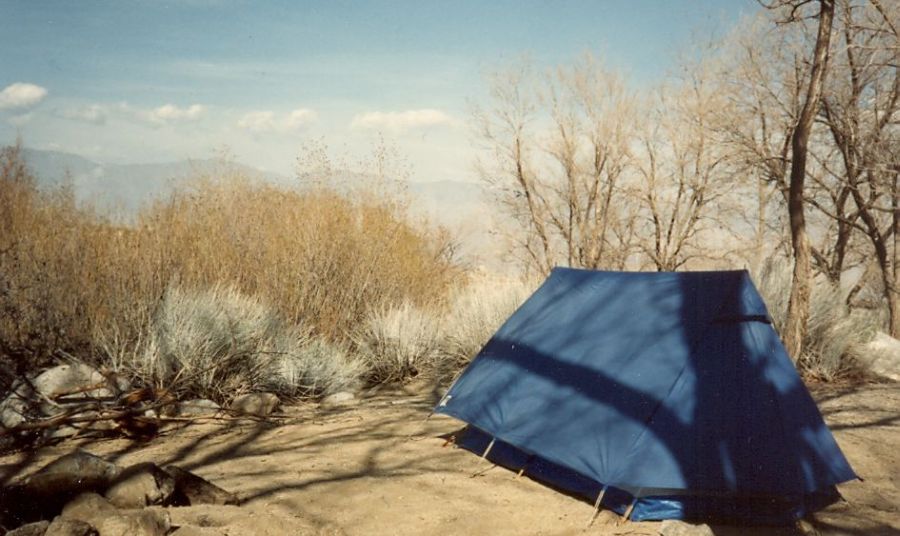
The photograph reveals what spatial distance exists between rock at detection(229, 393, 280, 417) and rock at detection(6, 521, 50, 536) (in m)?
3.52

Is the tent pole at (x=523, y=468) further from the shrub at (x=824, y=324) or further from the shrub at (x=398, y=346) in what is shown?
→ the shrub at (x=824, y=324)

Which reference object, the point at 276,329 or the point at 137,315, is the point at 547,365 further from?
the point at 137,315

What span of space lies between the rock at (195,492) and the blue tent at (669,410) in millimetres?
2104

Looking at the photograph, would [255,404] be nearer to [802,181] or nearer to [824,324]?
[802,181]

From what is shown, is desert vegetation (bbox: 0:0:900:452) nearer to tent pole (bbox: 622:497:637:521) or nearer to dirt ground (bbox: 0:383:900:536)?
dirt ground (bbox: 0:383:900:536)

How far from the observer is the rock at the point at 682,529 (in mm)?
4383

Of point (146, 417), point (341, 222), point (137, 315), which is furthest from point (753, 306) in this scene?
point (341, 222)

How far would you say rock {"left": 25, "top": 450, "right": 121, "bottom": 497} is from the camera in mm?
4297

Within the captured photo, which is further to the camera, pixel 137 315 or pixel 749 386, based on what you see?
pixel 137 315

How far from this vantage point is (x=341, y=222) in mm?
12234

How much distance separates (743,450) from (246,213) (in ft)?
29.1

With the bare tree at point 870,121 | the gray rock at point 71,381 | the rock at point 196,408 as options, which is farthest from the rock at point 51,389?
the bare tree at point 870,121

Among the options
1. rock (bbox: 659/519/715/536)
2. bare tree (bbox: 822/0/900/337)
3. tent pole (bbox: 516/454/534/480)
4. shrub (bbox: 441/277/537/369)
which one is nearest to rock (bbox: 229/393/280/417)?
tent pole (bbox: 516/454/534/480)

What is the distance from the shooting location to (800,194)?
29.8 ft
